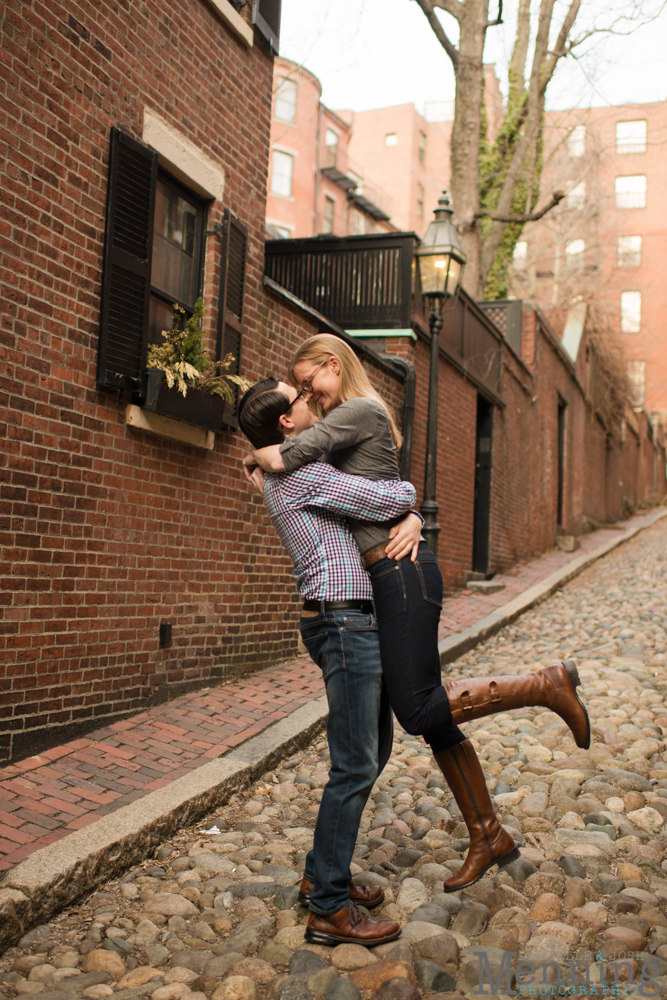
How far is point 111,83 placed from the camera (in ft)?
15.1

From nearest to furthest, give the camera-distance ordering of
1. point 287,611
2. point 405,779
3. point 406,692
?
point 406,692 < point 405,779 < point 287,611

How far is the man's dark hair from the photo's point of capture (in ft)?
8.57

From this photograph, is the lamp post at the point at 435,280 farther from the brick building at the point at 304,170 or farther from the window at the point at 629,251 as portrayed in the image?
the window at the point at 629,251

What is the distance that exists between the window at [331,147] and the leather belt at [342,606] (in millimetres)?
38708

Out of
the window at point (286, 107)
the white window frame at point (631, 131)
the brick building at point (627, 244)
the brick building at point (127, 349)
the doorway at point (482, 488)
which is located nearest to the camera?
the brick building at point (127, 349)

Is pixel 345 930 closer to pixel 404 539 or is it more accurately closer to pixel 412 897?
pixel 412 897

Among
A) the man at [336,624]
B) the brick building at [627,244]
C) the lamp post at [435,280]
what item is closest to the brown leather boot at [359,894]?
the man at [336,624]

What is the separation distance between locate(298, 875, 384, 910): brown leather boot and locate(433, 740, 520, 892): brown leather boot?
0.26 meters

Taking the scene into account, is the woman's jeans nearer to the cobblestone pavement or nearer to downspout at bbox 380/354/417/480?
the cobblestone pavement

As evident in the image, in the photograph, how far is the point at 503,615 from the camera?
Result: 9070 mm

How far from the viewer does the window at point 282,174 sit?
115ft

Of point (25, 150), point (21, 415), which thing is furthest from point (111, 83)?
point (21, 415)

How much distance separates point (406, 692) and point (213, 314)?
12.7ft

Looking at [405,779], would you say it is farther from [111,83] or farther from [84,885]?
[111,83]
